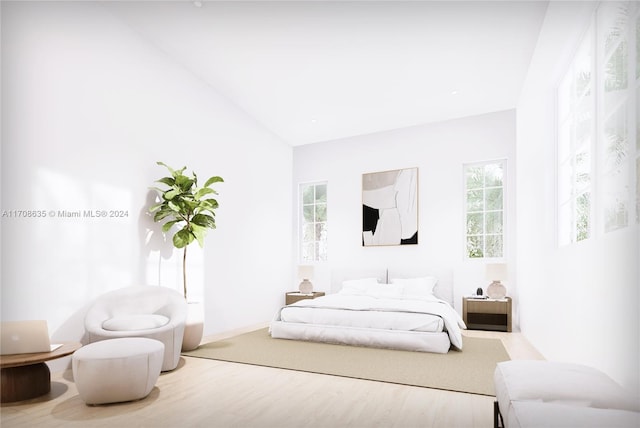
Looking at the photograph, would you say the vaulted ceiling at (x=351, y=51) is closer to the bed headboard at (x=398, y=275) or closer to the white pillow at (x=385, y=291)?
the bed headboard at (x=398, y=275)

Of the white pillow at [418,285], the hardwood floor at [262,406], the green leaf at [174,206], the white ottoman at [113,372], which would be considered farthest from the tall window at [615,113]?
the green leaf at [174,206]

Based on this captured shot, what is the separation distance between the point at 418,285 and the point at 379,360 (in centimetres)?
233

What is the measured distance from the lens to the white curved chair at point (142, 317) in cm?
331

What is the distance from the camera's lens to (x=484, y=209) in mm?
6188

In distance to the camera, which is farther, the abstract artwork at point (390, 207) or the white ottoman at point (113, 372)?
the abstract artwork at point (390, 207)

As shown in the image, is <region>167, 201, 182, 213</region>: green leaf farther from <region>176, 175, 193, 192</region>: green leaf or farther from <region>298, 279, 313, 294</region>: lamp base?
<region>298, 279, 313, 294</region>: lamp base

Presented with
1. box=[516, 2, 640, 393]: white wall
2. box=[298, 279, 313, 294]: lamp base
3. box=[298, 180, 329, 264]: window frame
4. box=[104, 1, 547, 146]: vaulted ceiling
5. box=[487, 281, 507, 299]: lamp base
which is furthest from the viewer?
box=[298, 180, 329, 264]: window frame

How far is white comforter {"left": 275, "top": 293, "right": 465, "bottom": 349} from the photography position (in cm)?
423

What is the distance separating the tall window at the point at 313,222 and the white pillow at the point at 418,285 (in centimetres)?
171

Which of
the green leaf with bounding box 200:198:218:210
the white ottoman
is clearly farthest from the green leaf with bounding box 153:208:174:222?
the white ottoman

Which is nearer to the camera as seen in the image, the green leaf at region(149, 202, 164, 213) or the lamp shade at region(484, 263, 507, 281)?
the green leaf at region(149, 202, 164, 213)

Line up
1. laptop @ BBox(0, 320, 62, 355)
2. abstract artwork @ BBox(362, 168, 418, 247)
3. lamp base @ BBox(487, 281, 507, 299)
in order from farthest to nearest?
abstract artwork @ BBox(362, 168, 418, 247)
lamp base @ BBox(487, 281, 507, 299)
laptop @ BBox(0, 320, 62, 355)

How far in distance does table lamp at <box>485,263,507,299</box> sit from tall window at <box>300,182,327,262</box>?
279 centimetres

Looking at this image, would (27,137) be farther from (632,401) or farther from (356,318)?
(632,401)
